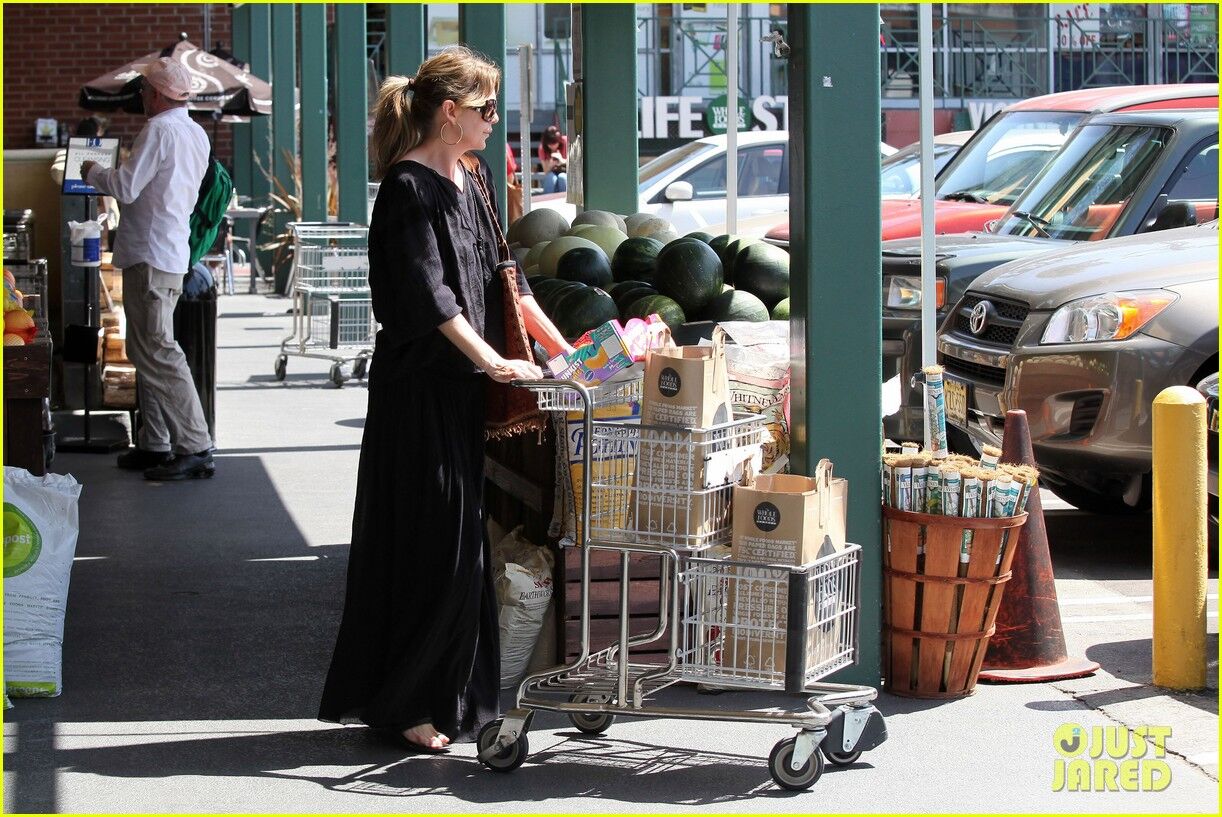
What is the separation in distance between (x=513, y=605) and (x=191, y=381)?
426 centimetres

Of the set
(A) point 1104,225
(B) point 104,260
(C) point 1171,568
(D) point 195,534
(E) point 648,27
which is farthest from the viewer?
(E) point 648,27

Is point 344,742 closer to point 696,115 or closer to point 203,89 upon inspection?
point 203,89

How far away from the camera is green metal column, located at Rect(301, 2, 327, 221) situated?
15.3 m

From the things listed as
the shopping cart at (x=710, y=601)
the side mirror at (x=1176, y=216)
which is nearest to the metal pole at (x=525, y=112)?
the side mirror at (x=1176, y=216)

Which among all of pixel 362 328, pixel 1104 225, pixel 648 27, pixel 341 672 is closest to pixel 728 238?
pixel 1104 225

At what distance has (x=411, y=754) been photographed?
4.70m

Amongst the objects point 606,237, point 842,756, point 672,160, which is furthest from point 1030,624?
point 672,160

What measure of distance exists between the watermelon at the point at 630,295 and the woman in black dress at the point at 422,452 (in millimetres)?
1804

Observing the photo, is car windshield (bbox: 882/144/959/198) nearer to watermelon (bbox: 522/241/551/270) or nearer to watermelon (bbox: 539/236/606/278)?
watermelon (bbox: 522/241/551/270)

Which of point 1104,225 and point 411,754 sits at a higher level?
point 1104,225

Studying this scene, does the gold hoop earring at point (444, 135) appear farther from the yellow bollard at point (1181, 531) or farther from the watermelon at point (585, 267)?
the yellow bollard at point (1181, 531)

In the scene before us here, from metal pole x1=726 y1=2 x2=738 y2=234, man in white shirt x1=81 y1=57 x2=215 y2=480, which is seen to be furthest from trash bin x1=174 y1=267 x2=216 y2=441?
metal pole x1=726 y1=2 x2=738 y2=234

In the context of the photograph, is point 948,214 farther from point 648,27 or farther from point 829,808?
point 648,27

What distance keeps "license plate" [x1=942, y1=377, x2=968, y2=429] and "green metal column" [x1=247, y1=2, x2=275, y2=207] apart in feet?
55.5
